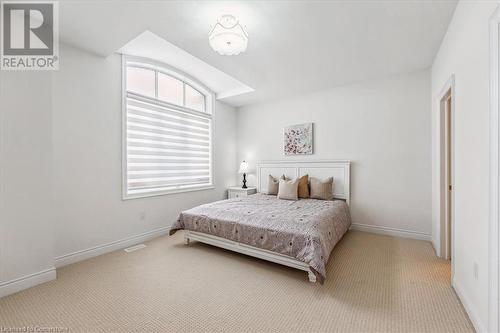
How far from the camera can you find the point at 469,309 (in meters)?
1.65

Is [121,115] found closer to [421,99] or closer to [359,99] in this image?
[359,99]

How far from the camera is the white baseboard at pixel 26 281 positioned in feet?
6.42

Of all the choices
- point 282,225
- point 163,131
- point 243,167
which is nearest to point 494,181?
point 282,225

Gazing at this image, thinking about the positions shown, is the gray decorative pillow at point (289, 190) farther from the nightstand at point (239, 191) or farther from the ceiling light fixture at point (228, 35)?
the ceiling light fixture at point (228, 35)

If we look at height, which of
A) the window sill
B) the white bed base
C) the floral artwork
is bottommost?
the white bed base

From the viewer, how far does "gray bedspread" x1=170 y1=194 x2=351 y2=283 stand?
219 cm

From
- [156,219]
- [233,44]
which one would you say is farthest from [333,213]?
[156,219]

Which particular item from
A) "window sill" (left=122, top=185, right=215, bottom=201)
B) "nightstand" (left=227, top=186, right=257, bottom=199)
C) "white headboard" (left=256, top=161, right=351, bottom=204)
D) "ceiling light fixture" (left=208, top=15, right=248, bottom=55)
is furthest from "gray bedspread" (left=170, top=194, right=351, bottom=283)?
"ceiling light fixture" (left=208, top=15, right=248, bottom=55)

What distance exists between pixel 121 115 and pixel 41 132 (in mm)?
1051

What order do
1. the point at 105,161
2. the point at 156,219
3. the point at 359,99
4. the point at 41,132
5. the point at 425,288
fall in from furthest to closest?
the point at 359,99
the point at 156,219
the point at 105,161
the point at 41,132
the point at 425,288

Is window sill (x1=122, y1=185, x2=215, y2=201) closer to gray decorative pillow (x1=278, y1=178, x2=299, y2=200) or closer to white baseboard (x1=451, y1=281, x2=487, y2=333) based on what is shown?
gray decorative pillow (x1=278, y1=178, x2=299, y2=200)

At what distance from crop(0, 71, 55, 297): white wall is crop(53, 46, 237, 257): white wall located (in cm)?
30

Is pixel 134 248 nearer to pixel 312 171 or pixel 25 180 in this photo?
pixel 25 180

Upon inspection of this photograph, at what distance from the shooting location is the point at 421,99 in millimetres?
3338
